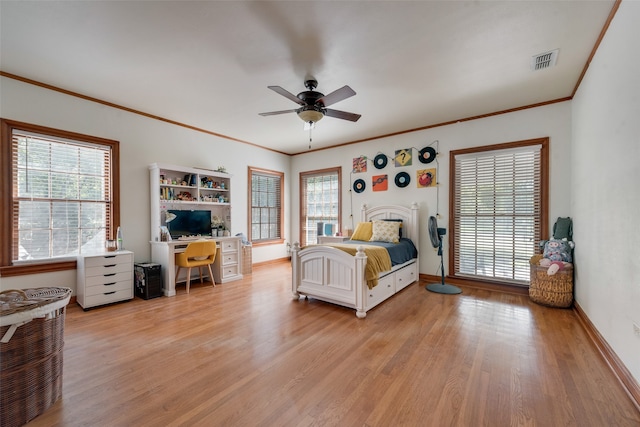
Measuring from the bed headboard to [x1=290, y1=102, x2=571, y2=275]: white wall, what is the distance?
0.58 feet

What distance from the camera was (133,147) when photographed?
4.18 meters

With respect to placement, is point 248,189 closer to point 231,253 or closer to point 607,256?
point 231,253

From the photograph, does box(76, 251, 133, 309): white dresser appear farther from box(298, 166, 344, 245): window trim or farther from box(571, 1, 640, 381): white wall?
box(571, 1, 640, 381): white wall

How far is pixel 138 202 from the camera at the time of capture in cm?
423

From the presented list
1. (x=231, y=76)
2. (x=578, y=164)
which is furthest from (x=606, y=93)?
(x=231, y=76)

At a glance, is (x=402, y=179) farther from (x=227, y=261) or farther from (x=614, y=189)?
(x=227, y=261)

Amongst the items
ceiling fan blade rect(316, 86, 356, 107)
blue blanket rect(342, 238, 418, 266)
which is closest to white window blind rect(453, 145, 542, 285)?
blue blanket rect(342, 238, 418, 266)

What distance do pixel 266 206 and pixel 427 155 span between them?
375cm

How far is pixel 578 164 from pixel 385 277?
2.77m

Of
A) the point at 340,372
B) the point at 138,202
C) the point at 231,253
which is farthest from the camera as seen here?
the point at 231,253

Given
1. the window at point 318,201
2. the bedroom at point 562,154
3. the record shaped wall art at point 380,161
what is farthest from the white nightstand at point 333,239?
the record shaped wall art at point 380,161

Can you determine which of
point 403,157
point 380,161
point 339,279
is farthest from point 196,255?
point 403,157

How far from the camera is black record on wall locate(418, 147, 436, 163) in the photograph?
4.79m

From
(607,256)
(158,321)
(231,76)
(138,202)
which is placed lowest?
(158,321)
